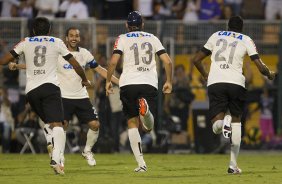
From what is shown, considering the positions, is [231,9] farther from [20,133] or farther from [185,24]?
[20,133]

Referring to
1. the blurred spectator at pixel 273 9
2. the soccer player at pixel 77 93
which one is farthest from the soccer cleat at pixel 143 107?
the blurred spectator at pixel 273 9

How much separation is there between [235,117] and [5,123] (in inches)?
413

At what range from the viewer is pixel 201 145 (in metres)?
26.5

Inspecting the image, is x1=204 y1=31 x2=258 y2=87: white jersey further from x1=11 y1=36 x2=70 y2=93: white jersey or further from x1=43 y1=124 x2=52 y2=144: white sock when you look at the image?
x1=43 y1=124 x2=52 y2=144: white sock

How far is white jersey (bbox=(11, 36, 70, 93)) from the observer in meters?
16.5

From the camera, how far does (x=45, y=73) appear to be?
1656 centimetres

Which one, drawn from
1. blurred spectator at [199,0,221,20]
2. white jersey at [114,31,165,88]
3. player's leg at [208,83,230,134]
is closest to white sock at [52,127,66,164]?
white jersey at [114,31,165,88]

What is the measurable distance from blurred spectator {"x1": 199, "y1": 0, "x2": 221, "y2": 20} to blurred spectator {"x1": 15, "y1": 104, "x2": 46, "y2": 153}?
6183 millimetres

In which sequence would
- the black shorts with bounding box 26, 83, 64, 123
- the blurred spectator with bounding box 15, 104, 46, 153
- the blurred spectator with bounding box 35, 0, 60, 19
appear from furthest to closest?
the blurred spectator with bounding box 35, 0, 60, 19 < the blurred spectator with bounding box 15, 104, 46, 153 < the black shorts with bounding box 26, 83, 64, 123

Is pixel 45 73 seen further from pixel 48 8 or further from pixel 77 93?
pixel 48 8

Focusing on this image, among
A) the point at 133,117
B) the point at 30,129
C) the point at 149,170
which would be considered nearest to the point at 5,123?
the point at 30,129

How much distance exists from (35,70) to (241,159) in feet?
24.9

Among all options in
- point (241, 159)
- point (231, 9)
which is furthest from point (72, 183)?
point (231, 9)

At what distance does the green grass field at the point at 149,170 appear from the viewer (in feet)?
51.5
